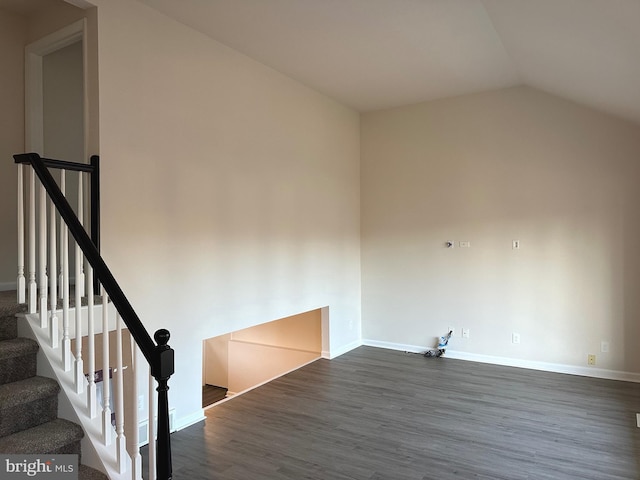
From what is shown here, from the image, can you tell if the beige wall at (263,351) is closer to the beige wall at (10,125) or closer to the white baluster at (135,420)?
the beige wall at (10,125)

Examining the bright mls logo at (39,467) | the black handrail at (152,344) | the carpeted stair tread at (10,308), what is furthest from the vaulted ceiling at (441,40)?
the bright mls logo at (39,467)

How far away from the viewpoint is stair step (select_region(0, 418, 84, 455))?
2.11 m

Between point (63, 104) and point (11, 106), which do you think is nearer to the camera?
point (11, 106)

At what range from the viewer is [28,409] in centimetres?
228

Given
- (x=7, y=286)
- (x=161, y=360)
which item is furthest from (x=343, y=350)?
(x=161, y=360)

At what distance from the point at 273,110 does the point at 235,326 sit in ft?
7.29

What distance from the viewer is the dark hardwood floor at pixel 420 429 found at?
292 cm

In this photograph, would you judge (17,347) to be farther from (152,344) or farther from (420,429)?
(420,429)

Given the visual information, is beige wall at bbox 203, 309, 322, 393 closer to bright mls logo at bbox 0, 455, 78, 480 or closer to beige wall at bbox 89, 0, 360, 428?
beige wall at bbox 89, 0, 360, 428

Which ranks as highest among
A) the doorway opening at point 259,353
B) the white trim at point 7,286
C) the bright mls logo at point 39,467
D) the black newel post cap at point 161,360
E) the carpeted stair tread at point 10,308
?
the white trim at point 7,286

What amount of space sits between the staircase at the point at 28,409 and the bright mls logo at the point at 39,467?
3 cm

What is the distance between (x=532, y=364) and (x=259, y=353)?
11.6 ft

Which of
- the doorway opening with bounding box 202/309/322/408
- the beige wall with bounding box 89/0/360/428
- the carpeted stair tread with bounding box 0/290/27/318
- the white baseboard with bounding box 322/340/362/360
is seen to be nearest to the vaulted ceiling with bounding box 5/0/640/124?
the beige wall with bounding box 89/0/360/428

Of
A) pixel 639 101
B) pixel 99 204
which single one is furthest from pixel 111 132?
pixel 639 101
